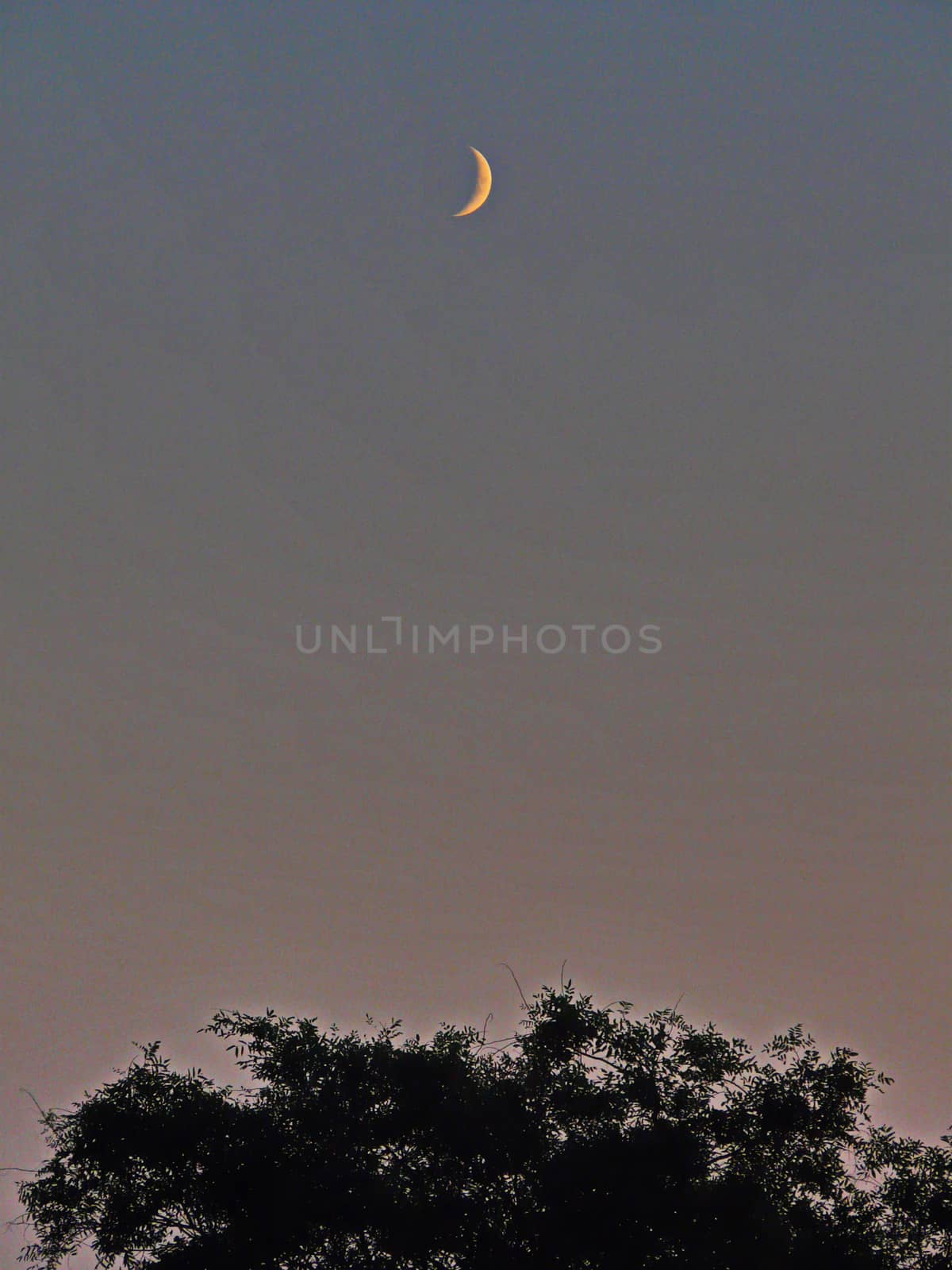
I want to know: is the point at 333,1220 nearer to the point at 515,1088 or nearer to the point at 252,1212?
the point at 252,1212

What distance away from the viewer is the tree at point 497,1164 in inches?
862

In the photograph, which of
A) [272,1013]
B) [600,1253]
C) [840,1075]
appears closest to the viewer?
[600,1253]

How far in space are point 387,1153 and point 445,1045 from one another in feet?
7.16

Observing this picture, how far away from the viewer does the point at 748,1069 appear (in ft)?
77.0

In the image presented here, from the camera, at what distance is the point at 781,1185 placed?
22672 millimetres

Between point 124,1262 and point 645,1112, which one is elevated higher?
point 645,1112

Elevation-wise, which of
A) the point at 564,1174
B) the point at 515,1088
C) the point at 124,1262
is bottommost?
the point at 124,1262

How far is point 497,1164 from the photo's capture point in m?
22.9

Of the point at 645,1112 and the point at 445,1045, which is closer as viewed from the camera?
the point at 645,1112

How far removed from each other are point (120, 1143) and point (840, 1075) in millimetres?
12992

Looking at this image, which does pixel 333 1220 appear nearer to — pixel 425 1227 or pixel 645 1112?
pixel 425 1227

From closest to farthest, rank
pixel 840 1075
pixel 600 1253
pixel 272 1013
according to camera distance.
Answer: pixel 600 1253 → pixel 840 1075 → pixel 272 1013

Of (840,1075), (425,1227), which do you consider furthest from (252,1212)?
(840,1075)

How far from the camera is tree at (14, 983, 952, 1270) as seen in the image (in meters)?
21.9
